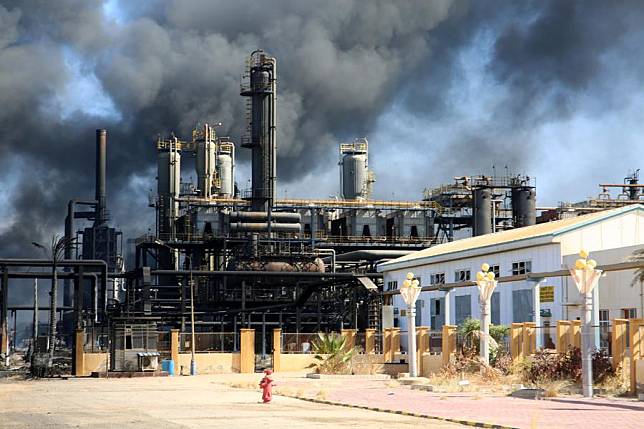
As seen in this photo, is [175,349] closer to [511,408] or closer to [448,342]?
[448,342]

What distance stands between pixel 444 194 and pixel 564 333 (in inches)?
2863

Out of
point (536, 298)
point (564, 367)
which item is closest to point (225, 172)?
point (536, 298)

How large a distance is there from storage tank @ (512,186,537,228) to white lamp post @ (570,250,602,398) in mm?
66565

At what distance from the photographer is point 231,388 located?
41.9m

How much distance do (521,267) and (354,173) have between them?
6613 cm

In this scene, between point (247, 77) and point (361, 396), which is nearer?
point (361, 396)

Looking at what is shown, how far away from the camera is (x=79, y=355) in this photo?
56281 millimetres

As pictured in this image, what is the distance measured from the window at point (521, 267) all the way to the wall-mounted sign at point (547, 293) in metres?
1.63

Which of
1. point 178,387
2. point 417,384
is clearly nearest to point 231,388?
point 178,387

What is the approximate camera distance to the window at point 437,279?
61125mm

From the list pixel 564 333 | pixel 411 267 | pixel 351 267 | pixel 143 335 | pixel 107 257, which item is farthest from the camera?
pixel 107 257

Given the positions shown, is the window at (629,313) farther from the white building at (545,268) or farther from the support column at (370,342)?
the support column at (370,342)

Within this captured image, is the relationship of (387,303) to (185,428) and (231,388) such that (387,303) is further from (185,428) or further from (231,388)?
(185,428)

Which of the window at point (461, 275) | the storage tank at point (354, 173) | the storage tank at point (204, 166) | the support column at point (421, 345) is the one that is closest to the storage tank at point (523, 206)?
the storage tank at point (354, 173)
